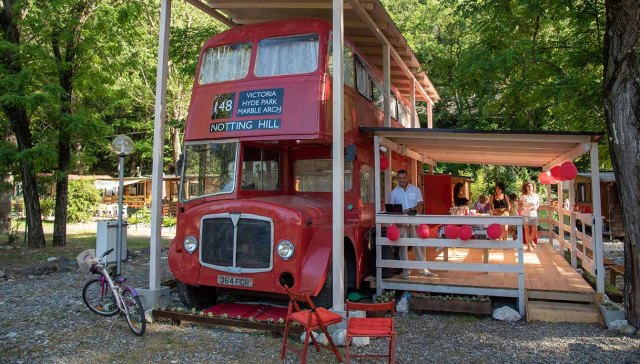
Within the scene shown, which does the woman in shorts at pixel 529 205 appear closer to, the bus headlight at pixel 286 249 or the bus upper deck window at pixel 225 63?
the bus headlight at pixel 286 249

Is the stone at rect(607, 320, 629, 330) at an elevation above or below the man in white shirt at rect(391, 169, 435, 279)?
below

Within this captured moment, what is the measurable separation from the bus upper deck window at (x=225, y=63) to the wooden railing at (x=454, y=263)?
10.2 feet

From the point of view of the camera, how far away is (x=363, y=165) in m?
8.31

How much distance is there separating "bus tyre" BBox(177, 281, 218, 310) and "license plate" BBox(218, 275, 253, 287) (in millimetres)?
921

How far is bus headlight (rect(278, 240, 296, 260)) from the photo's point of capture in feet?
19.7

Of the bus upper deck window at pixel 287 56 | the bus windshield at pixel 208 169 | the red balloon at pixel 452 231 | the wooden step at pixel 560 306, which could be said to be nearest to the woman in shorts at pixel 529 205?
the wooden step at pixel 560 306

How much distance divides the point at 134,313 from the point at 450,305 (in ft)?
14.0

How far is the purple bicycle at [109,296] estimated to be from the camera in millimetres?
5974

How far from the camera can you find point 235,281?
6242 mm

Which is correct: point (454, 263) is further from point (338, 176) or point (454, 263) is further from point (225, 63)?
point (225, 63)

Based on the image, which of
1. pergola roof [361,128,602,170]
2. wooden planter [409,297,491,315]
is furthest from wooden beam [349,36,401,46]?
wooden planter [409,297,491,315]

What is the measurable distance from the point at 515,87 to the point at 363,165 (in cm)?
365

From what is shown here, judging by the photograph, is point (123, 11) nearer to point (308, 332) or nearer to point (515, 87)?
point (515, 87)

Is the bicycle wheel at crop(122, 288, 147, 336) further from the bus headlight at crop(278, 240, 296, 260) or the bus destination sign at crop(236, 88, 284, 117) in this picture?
the bus destination sign at crop(236, 88, 284, 117)
